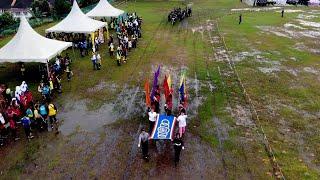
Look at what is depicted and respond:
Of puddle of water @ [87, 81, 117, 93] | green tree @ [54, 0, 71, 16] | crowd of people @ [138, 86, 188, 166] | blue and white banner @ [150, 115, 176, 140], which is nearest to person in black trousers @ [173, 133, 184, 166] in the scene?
crowd of people @ [138, 86, 188, 166]

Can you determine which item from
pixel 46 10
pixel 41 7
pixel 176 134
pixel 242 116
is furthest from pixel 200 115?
pixel 41 7

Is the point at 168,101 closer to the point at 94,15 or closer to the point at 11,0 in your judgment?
the point at 94,15

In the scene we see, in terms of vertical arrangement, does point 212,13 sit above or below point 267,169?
above

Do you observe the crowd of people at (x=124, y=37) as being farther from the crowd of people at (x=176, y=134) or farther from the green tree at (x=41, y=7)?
the green tree at (x=41, y=7)

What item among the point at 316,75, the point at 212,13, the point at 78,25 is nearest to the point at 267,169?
the point at 316,75

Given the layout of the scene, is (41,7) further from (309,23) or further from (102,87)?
(102,87)

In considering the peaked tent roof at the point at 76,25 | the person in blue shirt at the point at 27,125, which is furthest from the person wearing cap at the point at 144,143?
the peaked tent roof at the point at 76,25
